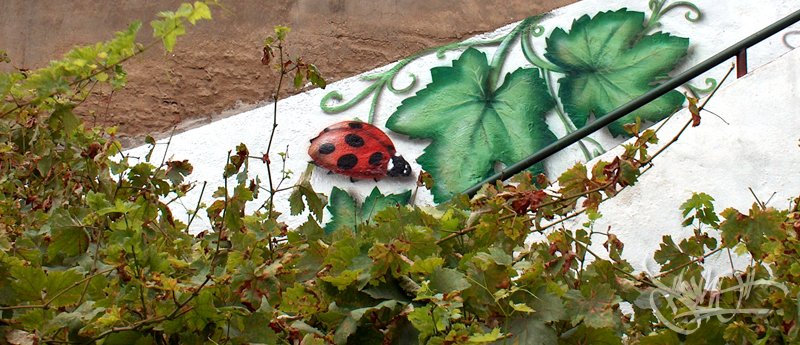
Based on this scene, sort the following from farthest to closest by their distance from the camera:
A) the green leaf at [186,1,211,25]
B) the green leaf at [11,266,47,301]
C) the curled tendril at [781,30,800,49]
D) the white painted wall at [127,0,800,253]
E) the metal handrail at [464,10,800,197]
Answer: the curled tendril at [781,30,800,49] → the white painted wall at [127,0,800,253] → the metal handrail at [464,10,800,197] → the green leaf at [11,266,47,301] → the green leaf at [186,1,211,25]

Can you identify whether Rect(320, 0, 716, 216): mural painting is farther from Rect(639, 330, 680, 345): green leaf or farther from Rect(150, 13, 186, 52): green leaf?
Rect(150, 13, 186, 52): green leaf

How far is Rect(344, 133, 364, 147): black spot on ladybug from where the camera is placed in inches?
180

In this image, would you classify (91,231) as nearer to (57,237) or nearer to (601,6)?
(57,237)

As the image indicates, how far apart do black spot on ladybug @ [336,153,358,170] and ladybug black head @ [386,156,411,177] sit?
5.2 inches

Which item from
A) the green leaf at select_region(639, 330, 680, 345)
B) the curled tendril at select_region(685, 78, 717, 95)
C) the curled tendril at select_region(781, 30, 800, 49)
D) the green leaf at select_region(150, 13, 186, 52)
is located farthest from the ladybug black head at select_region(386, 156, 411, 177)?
the green leaf at select_region(150, 13, 186, 52)

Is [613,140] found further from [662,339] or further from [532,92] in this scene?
[662,339]

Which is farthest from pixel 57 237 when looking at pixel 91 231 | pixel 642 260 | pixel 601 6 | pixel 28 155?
pixel 601 6

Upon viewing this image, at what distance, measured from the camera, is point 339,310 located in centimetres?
194

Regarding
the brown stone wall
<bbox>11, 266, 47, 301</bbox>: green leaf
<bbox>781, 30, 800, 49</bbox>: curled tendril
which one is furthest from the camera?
the brown stone wall

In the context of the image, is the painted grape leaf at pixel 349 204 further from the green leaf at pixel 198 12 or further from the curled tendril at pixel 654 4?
the green leaf at pixel 198 12

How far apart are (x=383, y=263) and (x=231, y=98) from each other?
3.07 metres
